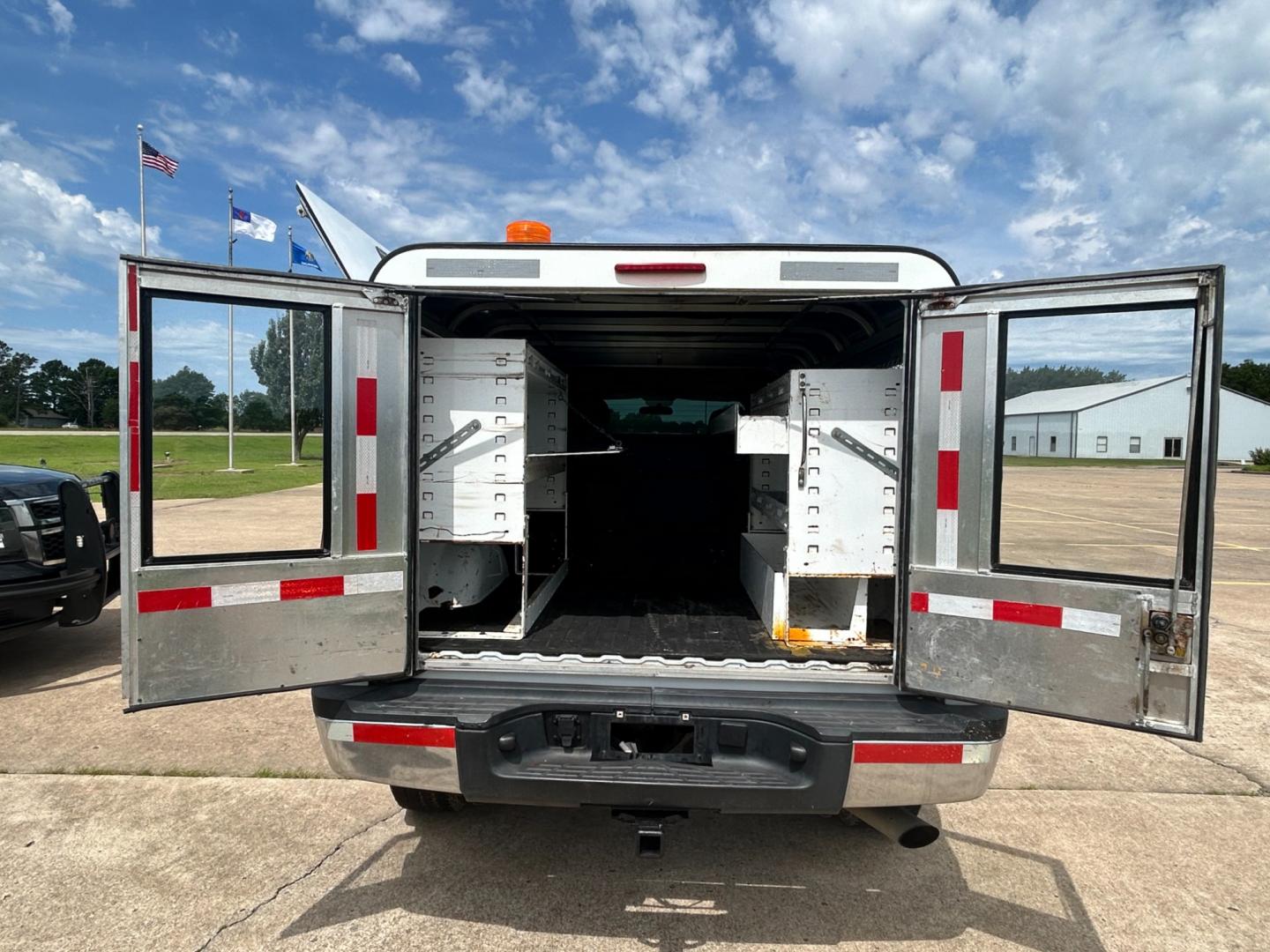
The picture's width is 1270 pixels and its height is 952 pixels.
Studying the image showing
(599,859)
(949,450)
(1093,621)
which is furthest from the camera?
(599,859)

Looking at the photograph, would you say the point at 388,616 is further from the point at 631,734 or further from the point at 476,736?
the point at 631,734

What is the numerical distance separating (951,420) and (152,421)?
8.92 feet

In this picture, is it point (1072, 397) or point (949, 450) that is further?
point (1072, 397)

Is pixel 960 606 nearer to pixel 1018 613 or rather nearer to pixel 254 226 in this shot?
pixel 1018 613

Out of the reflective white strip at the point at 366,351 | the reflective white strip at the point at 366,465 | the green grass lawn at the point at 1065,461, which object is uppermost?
the reflective white strip at the point at 366,351

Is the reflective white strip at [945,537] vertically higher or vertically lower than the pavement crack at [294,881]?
higher

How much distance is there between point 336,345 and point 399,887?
2159 millimetres

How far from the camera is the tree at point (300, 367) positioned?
8.43 ft

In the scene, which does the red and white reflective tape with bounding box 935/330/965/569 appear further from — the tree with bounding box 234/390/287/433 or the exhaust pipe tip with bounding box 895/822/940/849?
the tree with bounding box 234/390/287/433

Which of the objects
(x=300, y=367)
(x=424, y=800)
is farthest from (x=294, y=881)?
(x=300, y=367)

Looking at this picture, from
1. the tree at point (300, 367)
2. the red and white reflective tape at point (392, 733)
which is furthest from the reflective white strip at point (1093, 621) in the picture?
the tree at point (300, 367)

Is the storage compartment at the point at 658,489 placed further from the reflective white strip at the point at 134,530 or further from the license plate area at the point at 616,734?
the reflective white strip at the point at 134,530

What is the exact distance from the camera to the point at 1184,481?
222 cm

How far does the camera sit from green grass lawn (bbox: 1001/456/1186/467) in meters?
2.32
